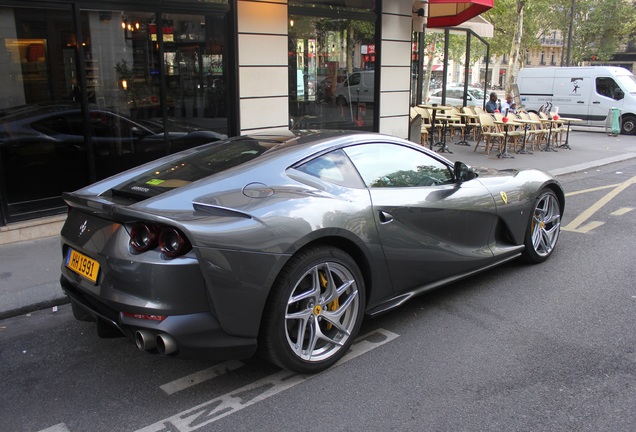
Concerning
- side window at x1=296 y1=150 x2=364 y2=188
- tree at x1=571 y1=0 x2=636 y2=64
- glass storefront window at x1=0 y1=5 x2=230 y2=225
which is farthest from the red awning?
tree at x1=571 y1=0 x2=636 y2=64

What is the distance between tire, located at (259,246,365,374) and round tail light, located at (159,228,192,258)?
579mm

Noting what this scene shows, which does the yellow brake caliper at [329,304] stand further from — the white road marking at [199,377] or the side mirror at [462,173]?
the side mirror at [462,173]

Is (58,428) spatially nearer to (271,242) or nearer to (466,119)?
(271,242)

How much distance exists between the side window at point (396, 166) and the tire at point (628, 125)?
19.2 meters

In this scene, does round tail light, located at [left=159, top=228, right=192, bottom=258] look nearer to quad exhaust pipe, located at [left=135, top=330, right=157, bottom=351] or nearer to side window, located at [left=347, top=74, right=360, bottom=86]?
quad exhaust pipe, located at [left=135, top=330, right=157, bottom=351]

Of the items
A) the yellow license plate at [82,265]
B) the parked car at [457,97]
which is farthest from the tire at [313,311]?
the parked car at [457,97]

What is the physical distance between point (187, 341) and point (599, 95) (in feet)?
72.5

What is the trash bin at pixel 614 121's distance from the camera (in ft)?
63.2

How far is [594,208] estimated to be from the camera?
26.6ft

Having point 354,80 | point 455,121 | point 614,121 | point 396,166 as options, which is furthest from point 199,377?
point 614,121

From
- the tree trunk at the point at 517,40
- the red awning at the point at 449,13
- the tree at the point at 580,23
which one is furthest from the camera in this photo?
the tree at the point at 580,23

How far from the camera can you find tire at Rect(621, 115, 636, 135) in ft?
65.6

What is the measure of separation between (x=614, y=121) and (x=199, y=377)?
66.0ft

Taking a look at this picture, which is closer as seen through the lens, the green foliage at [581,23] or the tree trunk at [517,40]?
the tree trunk at [517,40]
